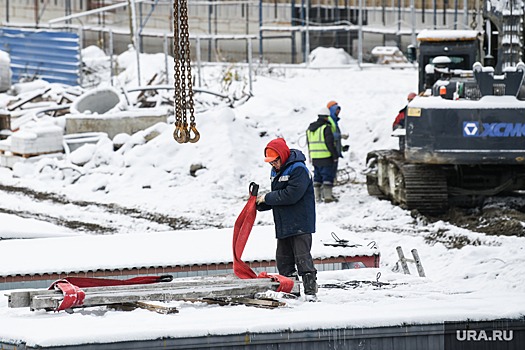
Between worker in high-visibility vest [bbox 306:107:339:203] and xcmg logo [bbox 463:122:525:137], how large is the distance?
8.99 feet

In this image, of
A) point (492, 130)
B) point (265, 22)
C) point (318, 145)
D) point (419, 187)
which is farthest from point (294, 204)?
point (265, 22)

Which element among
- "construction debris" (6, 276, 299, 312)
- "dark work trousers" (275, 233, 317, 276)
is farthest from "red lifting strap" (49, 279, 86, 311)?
"dark work trousers" (275, 233, 317, 276)

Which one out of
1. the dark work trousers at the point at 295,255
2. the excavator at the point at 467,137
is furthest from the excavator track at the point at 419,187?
the dark work trousers at the point at 295,255

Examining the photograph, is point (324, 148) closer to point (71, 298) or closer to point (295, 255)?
point (295, 255)

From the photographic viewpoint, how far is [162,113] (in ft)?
74.1

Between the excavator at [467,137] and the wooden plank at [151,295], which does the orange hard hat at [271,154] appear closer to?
the wooden plank at [151,295]

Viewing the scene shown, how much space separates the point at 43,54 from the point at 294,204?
2045 cm

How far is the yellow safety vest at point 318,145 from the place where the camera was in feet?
56.9

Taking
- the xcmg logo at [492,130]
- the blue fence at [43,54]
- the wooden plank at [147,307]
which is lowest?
A: the wooden plank at [147,307]

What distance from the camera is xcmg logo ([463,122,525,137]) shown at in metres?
15.1

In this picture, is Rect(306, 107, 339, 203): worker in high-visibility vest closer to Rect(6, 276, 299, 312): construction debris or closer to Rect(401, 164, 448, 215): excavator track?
Rect(401, 164, 448, 215): excavator track

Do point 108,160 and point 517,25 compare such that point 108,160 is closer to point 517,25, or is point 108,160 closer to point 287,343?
point 517,25

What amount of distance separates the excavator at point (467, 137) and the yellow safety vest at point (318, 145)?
0.98m
